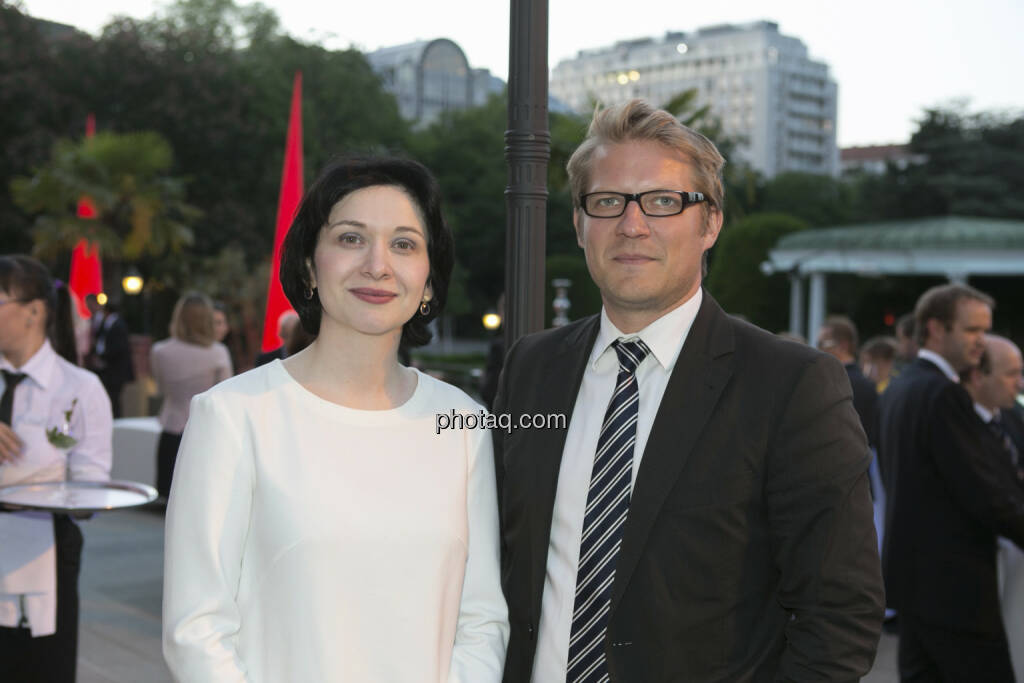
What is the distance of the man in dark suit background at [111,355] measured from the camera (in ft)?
38.4

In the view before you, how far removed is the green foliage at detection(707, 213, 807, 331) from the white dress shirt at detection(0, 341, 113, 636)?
26.4 metres

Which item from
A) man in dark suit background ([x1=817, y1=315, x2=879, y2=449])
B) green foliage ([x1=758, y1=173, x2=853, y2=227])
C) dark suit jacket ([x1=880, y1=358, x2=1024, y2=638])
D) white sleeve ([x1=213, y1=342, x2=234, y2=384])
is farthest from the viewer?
green foliage ([x1=758, y1=173, x2=853, y2=227])

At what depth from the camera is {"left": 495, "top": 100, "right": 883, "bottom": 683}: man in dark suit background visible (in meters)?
2.03

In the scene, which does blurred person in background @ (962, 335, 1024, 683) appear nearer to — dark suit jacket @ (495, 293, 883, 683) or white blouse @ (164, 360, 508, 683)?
dark suit jacket @ (495, 293, 883, 683)

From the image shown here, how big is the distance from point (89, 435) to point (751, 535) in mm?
A: 2794

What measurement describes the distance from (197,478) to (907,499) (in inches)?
135

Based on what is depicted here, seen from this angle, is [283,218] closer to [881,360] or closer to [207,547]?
[881,360]

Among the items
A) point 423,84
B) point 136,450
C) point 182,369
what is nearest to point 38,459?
point 182,369

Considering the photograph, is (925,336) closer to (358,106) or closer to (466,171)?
(358,106)

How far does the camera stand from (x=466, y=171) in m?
44.2

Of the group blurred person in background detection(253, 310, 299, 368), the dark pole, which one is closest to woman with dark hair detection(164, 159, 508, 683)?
the dark pole

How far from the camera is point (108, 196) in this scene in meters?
21.7

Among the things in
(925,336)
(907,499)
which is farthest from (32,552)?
(925,336)

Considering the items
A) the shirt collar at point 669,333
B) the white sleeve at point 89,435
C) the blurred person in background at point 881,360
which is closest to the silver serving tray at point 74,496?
the white sleeve at point 89,435
